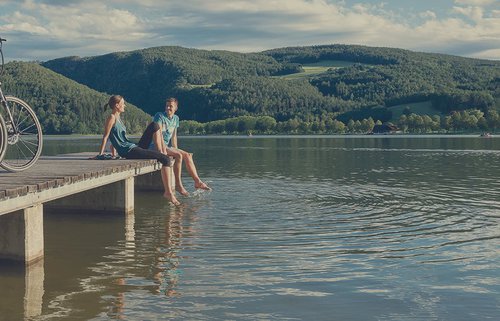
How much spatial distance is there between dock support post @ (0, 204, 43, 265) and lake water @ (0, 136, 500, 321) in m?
0.52

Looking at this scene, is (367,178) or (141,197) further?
(367,178)

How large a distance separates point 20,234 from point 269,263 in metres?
5.47

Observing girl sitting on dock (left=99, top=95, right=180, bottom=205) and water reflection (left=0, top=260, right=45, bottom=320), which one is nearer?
water reflection (left=0, top=260, right=45, bottom=320)

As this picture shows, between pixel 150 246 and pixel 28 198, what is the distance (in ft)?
13.2

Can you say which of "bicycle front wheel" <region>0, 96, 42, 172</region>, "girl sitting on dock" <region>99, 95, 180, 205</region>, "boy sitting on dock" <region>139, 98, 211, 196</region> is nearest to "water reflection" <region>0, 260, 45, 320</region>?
"bicycle front wheel" <region>0, 96, 42, 172</region>

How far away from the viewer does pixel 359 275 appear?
12359 millimetres

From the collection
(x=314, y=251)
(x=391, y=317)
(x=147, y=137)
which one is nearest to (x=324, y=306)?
(x=391, y=317)

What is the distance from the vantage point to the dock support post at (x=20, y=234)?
1288 cm

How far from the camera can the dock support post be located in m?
12.9

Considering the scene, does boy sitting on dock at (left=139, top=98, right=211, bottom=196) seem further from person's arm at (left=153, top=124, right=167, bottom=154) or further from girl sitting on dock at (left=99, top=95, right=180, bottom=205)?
girl sitting on dock at (left=99, top=95, right=180, bottom=205)

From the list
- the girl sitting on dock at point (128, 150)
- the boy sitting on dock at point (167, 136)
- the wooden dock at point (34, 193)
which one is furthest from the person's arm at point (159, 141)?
the wooden dock at point (34, 193)

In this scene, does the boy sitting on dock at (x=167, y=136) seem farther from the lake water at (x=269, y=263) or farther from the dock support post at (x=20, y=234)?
the dock support post at (x=20, y=234)

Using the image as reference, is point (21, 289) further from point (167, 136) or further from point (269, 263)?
point (167, 136)

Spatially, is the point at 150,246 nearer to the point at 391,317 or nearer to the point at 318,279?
the point at 318,279
